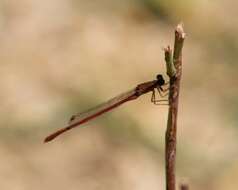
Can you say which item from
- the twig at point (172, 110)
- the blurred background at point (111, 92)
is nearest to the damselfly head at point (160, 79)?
the twig at point (172, 110)

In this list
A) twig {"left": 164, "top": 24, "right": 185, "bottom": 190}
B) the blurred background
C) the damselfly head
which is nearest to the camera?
twig {"left": 164, "top": 24, "right": 185, "bottom": 190}

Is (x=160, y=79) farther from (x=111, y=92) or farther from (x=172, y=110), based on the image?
(x=111, y=92)

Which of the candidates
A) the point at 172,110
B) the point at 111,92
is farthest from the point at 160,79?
the point at 111,92

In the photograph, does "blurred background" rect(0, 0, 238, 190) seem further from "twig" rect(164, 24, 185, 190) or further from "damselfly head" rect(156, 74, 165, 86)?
"twig" rect(164, 24, 185, 190)

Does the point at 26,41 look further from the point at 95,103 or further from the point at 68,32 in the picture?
the point at 95,103

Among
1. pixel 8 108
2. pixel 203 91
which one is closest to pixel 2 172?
pixel 8 108

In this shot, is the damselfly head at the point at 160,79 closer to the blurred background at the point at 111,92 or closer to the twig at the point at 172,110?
the twig at the point at 172,110

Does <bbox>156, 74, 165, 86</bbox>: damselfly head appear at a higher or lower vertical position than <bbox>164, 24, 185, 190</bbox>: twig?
higher

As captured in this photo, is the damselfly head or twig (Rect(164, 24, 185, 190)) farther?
the damselfly head

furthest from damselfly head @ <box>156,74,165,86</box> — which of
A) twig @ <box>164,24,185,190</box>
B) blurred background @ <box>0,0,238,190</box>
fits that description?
blurred background @ <box>0,0,238,190</box>
